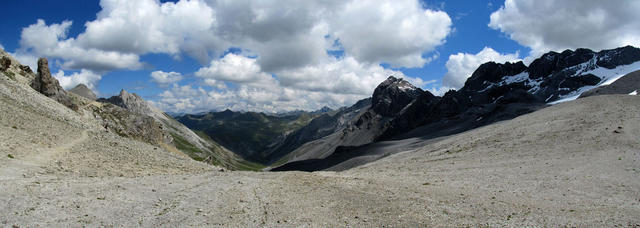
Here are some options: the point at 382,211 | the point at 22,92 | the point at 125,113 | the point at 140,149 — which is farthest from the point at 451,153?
the point at 125,113

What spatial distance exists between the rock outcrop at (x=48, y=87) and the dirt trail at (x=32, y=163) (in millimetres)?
30282

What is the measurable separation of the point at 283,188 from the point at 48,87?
5551 centimetres

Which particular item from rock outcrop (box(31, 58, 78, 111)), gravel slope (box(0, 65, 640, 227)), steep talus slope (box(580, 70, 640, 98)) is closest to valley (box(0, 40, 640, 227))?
gravel slope (box(0, 65, 640, 227))

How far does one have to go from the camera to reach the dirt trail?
23.9 metres

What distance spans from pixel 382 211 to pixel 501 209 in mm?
8230

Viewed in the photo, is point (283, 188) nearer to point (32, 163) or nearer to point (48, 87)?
point (32, 163)

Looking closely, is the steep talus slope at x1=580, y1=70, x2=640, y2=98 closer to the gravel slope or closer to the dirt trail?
the gravel slope

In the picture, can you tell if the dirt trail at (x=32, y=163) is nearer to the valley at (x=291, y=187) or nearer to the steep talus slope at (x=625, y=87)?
the valley at (x=291, y=187)

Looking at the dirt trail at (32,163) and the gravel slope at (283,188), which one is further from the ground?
the dirt trail at (32,163)

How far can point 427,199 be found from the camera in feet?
84.2

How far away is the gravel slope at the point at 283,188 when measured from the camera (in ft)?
65.4

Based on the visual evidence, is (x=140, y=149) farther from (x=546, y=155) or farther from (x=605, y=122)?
(x=605, y=122)

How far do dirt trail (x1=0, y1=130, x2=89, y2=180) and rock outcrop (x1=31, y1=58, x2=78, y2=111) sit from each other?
30282 mm

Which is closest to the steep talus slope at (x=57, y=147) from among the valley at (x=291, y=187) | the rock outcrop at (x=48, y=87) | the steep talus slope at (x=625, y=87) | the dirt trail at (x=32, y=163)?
the dirt trail at (x=32, y=163)
